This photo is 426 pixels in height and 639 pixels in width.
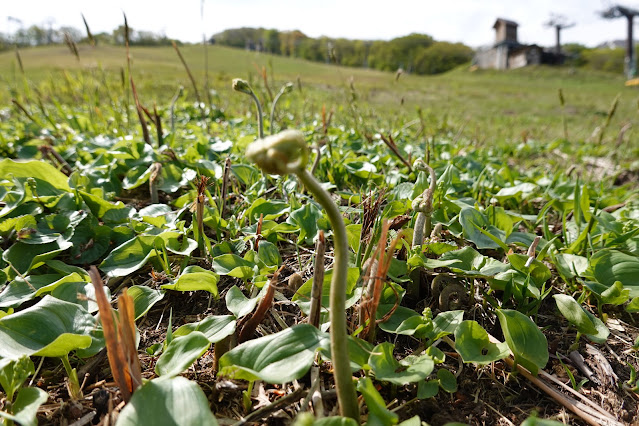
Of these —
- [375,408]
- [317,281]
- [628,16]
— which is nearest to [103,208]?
[317,281]

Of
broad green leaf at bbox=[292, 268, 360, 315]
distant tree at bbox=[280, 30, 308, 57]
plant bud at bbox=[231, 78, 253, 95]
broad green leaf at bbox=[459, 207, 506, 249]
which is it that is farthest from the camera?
distant tree at bbox=[280, 30, 308, 57]

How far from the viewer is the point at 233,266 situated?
4.22 feet

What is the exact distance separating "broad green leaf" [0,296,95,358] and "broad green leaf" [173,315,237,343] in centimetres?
22

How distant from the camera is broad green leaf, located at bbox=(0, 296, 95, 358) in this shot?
881mm

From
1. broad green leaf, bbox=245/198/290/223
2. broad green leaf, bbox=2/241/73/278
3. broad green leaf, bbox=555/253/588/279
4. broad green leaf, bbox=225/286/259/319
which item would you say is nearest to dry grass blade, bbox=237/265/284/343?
broad green leaf, bbox=225/286/259/319

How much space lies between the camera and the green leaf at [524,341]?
3.21ft

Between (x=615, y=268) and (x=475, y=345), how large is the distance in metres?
0.65

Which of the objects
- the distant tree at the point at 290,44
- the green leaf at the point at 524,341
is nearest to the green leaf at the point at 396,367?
the green leaf at the point at 524,341

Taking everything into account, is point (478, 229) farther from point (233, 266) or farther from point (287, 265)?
point (233, 266)

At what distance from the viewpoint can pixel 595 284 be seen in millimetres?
1258

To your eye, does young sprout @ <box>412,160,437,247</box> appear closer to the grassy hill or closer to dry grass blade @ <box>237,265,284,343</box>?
dry grass blade @ <box>237,265,284,343</box>

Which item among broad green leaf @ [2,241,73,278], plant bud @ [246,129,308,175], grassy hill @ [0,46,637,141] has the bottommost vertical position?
broad green leaf @ [2,241,73,278]

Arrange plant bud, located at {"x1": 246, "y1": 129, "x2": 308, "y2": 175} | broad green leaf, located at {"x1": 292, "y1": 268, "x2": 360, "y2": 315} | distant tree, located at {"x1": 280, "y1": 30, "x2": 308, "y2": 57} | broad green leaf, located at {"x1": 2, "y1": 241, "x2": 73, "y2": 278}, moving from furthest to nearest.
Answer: distant tree, located at {"x1": 280, "y1": 30, "x2": 308, "y2": 57} < broad green leaf, located at {"x1": 2, "y1": 241, "x2": 73, "y2": 278} < broad green leaf, located at {"x1": 292, "y1": 268, "x2": 360, "y2": 315} < plant bud, located at {"x1": 246, "y1": 129, "x2": 308, "y2": 175}

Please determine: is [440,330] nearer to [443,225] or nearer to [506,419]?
[506,419]
